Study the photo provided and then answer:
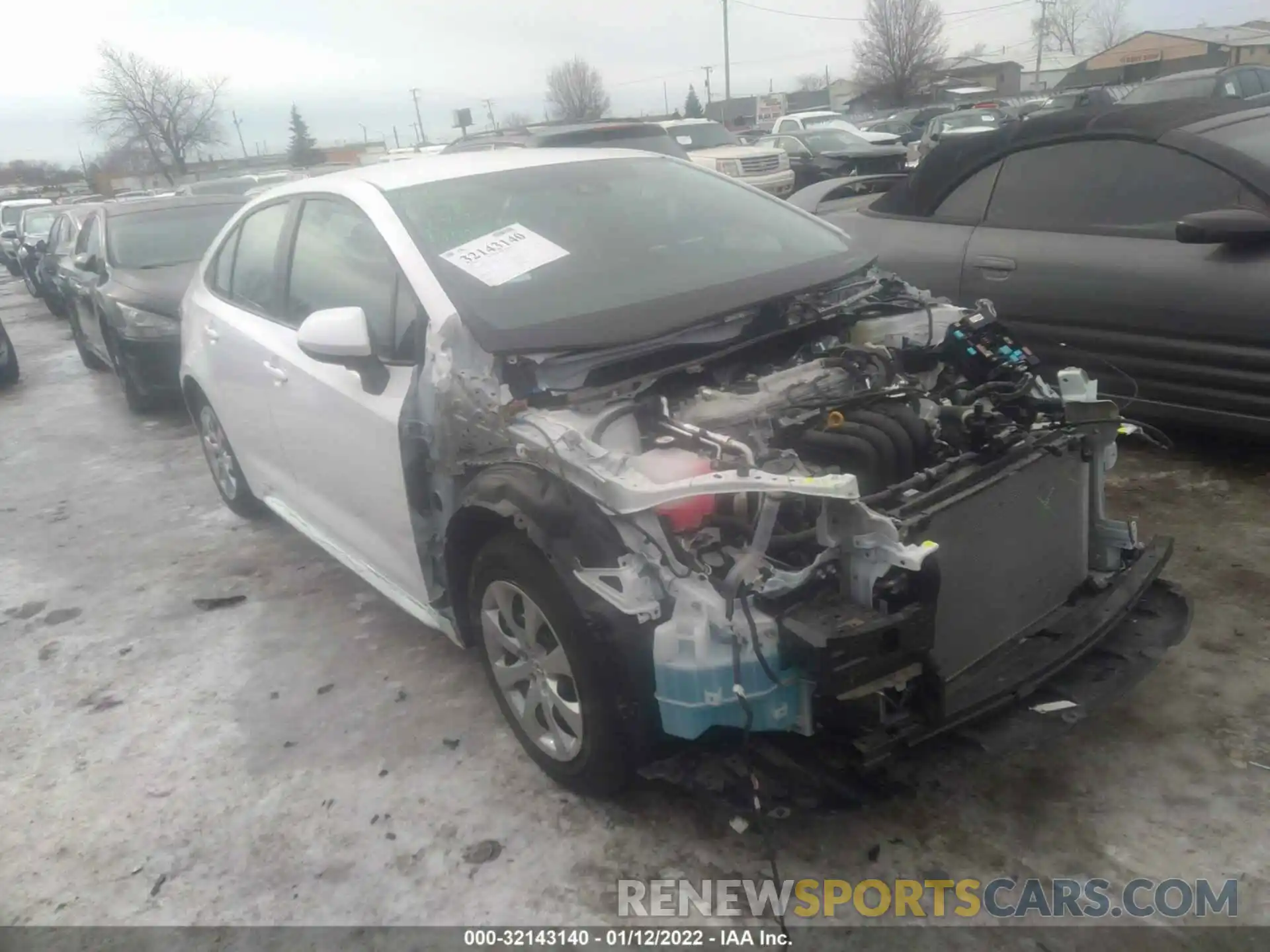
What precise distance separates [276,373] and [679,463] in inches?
80.7

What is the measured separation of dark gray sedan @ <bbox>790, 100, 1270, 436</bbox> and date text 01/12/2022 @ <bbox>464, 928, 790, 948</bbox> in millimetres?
2997

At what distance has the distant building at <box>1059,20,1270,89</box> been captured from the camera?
43094mm

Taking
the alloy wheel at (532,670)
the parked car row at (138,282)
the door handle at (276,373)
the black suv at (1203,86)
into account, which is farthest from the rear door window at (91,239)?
the black suv at (1203,86)

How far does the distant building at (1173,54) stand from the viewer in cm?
4309

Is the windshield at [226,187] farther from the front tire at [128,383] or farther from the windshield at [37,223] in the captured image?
the front tire at [128,383]

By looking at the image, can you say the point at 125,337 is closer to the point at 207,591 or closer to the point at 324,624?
the point at 207,591

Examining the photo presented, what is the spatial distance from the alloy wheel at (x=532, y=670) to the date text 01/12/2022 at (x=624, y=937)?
455mm

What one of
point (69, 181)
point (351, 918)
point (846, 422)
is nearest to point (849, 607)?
point (846, 422)

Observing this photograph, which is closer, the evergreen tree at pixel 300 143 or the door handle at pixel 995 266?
the door handle at pixel 995 266

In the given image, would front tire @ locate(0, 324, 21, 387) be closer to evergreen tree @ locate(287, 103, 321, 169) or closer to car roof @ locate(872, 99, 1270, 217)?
car roof @ locate(872, 99, 1270, 217)

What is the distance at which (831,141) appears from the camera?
65.3 ft

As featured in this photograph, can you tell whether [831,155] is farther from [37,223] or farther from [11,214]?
[11,214]

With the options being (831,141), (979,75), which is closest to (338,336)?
(831,141)

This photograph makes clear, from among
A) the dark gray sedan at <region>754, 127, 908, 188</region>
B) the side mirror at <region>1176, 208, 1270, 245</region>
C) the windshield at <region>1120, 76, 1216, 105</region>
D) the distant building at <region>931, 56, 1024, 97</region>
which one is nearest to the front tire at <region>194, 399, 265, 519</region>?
the side mirror at <region>1176, 208, 1270, 245</region>
